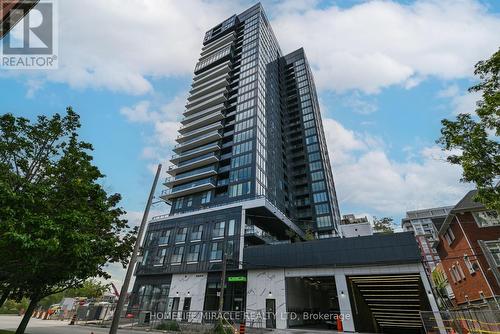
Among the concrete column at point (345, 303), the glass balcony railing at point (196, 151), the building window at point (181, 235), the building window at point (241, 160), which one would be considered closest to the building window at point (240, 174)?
the building window at point (241, 160)

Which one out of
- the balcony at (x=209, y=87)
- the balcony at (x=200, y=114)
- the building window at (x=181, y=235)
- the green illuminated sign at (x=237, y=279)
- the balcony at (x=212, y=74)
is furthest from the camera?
the balcony at (x=212, y=74)

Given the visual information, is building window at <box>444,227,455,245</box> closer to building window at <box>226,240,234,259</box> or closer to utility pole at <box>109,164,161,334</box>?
building window at <box>226,240,234,259</box>

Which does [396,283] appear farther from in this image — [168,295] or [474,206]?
[168,295]

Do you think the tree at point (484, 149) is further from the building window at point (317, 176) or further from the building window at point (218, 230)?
the building window at point (317, 176)

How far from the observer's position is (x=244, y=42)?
241 ft

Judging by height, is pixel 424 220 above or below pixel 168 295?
above

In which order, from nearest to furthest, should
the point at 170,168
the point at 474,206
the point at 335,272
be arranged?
1. the point at 474,206
2. the point at 335,272
3. the point at 170,168

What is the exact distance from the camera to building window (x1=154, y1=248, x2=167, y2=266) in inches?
1704

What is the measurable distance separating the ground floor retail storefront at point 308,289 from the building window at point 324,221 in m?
19.5

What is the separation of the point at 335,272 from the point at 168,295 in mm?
25591

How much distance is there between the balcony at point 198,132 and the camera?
57.5 metres

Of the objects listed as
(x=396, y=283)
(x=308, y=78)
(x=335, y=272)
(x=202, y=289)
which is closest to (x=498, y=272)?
(x=396, y=283)

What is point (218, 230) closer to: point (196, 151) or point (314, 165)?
point (196, 151)

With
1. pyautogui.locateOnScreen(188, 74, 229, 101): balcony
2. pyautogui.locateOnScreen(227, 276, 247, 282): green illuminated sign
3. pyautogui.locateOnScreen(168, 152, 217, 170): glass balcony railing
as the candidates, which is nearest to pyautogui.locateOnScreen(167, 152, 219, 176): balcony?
pyautogui.locateOnScreen(168, 152, 217, 170): glass balcony railing
